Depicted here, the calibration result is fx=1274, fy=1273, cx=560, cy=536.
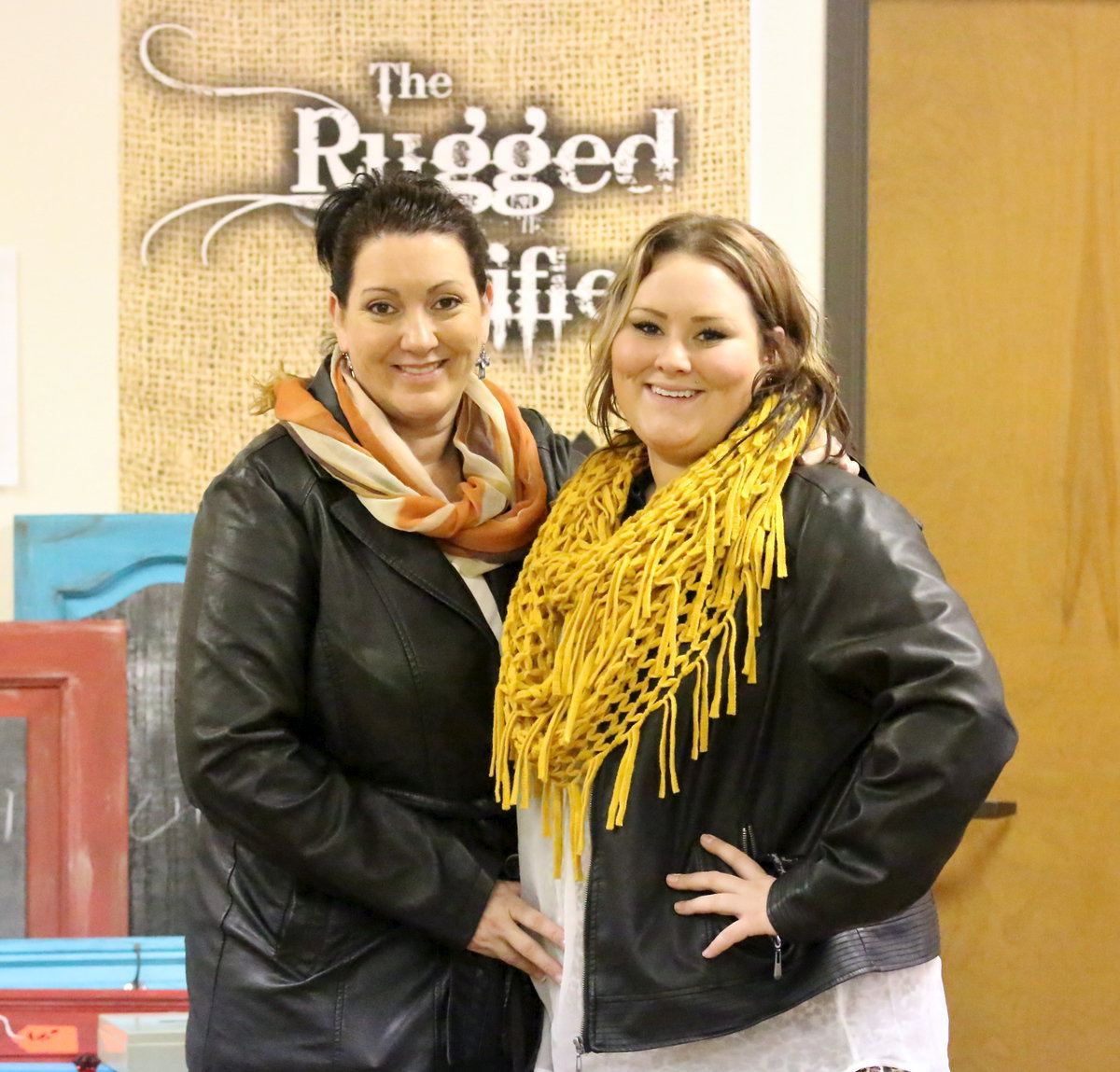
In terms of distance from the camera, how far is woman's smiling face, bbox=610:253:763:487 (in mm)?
1387

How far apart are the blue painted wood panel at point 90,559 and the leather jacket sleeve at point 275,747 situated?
96cm

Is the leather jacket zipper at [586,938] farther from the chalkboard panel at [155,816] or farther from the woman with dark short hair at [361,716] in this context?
the chalkboard panel at [155,816]

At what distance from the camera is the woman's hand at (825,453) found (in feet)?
4.56

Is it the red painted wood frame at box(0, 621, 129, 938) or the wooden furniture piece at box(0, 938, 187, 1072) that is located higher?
the red painted wood frame at box(0, 621, 129, 938)

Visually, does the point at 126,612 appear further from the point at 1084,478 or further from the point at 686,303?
the point at 1084,478

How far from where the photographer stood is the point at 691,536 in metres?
1.34

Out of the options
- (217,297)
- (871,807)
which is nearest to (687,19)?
(217,297)

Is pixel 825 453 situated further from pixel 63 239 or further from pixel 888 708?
pixel 63 239

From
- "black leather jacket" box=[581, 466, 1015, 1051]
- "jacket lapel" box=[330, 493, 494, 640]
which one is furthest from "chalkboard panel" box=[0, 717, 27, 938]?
"black leather jacket" box=[581, 466, 1015, 1051]

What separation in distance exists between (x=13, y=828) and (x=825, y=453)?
68.2 inches

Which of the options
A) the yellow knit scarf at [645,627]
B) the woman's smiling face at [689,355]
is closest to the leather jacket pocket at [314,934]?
the yellow knit scarf at [645,627]

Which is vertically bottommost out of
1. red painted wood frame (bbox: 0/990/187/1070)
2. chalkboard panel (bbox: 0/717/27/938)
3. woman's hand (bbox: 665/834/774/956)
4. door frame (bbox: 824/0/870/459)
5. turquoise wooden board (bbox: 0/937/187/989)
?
red painted wood frame (bbox: 0/990/187/1070)

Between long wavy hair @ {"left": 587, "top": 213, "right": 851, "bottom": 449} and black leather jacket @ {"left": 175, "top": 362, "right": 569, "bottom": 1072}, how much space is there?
43 centimetres

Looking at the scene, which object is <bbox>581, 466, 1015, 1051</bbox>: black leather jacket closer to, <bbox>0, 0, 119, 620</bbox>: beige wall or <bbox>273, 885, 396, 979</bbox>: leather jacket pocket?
<bbox>273, 885, 396, 979</bbox>: leather jacket pocket
